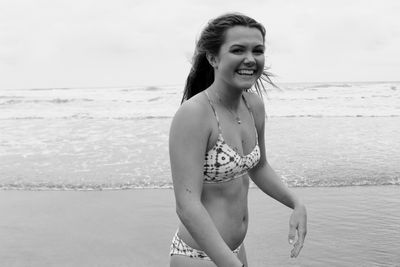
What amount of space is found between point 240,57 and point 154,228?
4456mm

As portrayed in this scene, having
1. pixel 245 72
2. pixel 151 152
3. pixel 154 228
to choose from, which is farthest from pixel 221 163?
pixel 151 152

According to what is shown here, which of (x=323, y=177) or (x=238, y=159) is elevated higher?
(x=238, y=159)

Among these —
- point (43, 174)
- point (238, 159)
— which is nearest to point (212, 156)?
point (238, 159)

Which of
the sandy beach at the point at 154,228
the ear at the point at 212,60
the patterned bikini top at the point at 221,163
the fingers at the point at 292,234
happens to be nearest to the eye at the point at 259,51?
the ear at the point at 212,60

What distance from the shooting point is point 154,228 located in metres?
5.97

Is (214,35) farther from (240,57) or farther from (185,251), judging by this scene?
(185,251)

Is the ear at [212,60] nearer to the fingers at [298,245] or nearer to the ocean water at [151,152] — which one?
the fingers at [298,245]

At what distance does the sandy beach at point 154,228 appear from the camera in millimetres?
5098

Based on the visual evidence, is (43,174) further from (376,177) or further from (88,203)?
(376,177)

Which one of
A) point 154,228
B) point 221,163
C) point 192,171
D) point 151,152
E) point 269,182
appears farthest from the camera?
point 151,152

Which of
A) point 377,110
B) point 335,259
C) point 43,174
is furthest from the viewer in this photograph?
point 377,110

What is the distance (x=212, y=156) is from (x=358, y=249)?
3837mm

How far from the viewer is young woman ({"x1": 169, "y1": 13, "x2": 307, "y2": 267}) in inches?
70.2

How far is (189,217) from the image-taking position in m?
1.76
